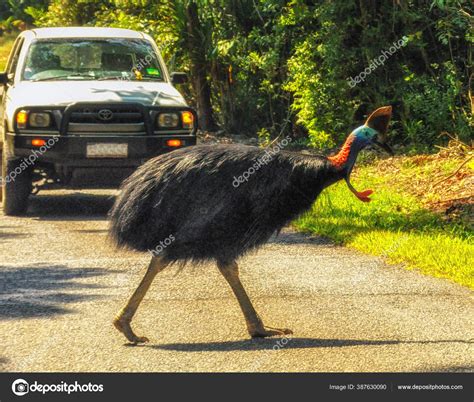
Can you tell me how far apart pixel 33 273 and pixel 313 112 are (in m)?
7.44

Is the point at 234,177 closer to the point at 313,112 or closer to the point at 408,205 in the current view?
the point at 408,205

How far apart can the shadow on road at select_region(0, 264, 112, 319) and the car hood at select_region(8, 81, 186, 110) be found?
10.5 feet

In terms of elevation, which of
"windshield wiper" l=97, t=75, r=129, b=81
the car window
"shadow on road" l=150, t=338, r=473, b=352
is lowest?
"shadow on road" l=150, t=338, r=473, b=352

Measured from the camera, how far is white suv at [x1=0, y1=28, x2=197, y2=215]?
1236 cm

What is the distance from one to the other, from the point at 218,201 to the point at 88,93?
6.02 m

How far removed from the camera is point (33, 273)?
942 cm

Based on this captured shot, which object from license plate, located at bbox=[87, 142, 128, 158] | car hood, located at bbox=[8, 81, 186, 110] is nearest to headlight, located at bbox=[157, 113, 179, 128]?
car hood, located at bbox=[8, 81, 186, 110]

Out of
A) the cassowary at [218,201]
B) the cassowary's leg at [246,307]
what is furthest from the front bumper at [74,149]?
the cassowary's leg at [246,307]

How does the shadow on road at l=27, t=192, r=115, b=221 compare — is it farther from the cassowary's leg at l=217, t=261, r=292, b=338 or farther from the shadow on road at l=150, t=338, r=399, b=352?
the shadow on road at l=150, t=338, r=399, b=352

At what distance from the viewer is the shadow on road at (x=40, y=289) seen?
806cm

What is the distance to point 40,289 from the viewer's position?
877cm

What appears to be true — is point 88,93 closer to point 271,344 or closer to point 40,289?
point 40,289

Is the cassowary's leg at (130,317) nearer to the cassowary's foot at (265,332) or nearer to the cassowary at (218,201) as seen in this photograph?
the cassowary at (218,201)

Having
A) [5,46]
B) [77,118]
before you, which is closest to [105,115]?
[77,118]
